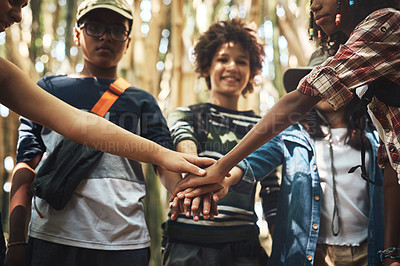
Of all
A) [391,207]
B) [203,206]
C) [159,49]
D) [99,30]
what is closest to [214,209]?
[203,206]

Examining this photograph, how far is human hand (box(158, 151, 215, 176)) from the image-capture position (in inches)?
65.9

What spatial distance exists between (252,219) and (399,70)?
3.04ft

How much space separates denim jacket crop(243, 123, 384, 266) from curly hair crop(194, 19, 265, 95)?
22.8 inches

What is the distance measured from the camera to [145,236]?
169 cm

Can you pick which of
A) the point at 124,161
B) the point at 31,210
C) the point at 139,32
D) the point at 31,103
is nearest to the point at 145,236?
the point at 124,161

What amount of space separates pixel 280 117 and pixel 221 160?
0.35m

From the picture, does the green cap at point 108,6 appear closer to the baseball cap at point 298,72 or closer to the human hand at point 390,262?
the baseball cap at point 298,72

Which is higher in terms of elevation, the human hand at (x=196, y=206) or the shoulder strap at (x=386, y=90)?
the shoulder strap at (x=386, y=90)

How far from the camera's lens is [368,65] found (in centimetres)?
132

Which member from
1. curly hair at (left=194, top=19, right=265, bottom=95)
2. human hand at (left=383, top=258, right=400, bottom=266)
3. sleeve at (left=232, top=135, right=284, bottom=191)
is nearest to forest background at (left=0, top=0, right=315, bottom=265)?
curly hair at (left=194, top=19, right=265, bottom=95)

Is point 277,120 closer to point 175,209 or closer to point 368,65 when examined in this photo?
point 368,65

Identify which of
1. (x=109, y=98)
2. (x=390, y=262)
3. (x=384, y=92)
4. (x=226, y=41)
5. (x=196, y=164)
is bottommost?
(x=390, y=262)

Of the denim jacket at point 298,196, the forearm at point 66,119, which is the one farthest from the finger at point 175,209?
the denim jacket at point 298,196

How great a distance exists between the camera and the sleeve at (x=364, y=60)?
1.32 meters
